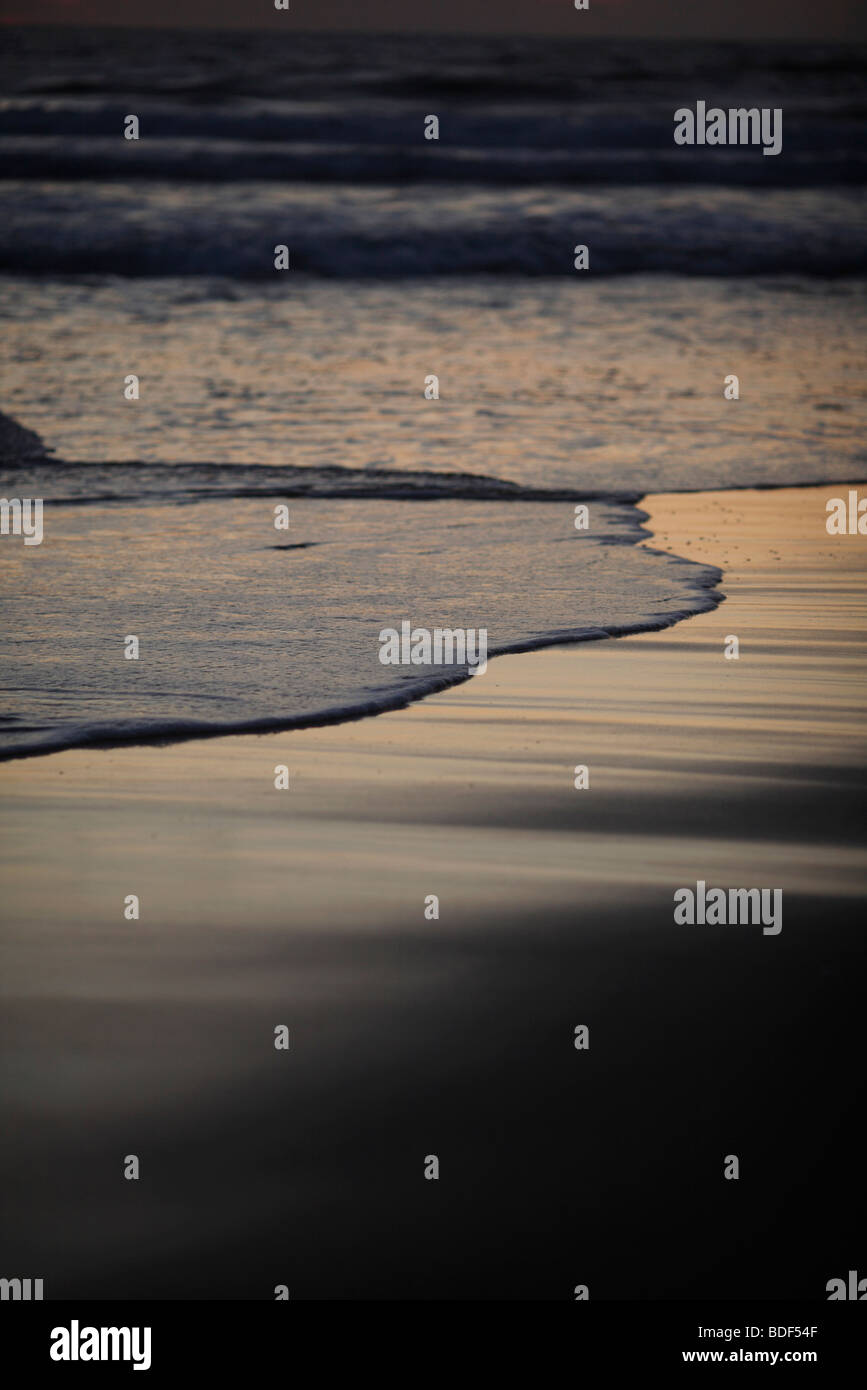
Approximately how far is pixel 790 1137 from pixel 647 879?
1059mm

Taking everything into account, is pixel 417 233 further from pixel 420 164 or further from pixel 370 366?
pixel 370 366

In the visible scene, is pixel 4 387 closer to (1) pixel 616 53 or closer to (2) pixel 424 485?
(2) pixel 424 485

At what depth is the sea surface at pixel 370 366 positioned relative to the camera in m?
6.01

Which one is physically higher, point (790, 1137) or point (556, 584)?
point (556, 584)

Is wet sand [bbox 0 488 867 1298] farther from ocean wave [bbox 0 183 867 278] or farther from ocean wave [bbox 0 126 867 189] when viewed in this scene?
ocean wave [bbox 0 126 867 189]

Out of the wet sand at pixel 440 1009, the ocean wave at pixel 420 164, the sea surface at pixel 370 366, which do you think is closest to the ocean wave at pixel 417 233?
the sea surface at pixel 370 366

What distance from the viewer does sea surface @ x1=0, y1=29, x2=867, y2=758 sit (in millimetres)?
6012

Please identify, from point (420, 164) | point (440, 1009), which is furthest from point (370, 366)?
point (420, 164)

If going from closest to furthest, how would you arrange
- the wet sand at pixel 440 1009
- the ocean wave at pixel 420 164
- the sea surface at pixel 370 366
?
1. the wet sand at pixel 440 1009
2. the sea surface at pixel 370 366
3. the ocean wave at pixel 420 164

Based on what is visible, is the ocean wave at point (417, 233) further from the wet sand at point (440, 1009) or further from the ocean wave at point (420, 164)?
the wet sand at point (440, 1009)

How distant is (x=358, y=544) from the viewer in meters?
7.55

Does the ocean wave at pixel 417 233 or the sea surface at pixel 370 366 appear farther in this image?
the ocean wave at pixel 417 233

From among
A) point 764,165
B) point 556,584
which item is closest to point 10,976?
point 556,584

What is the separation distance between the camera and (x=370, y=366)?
13.5 meters
